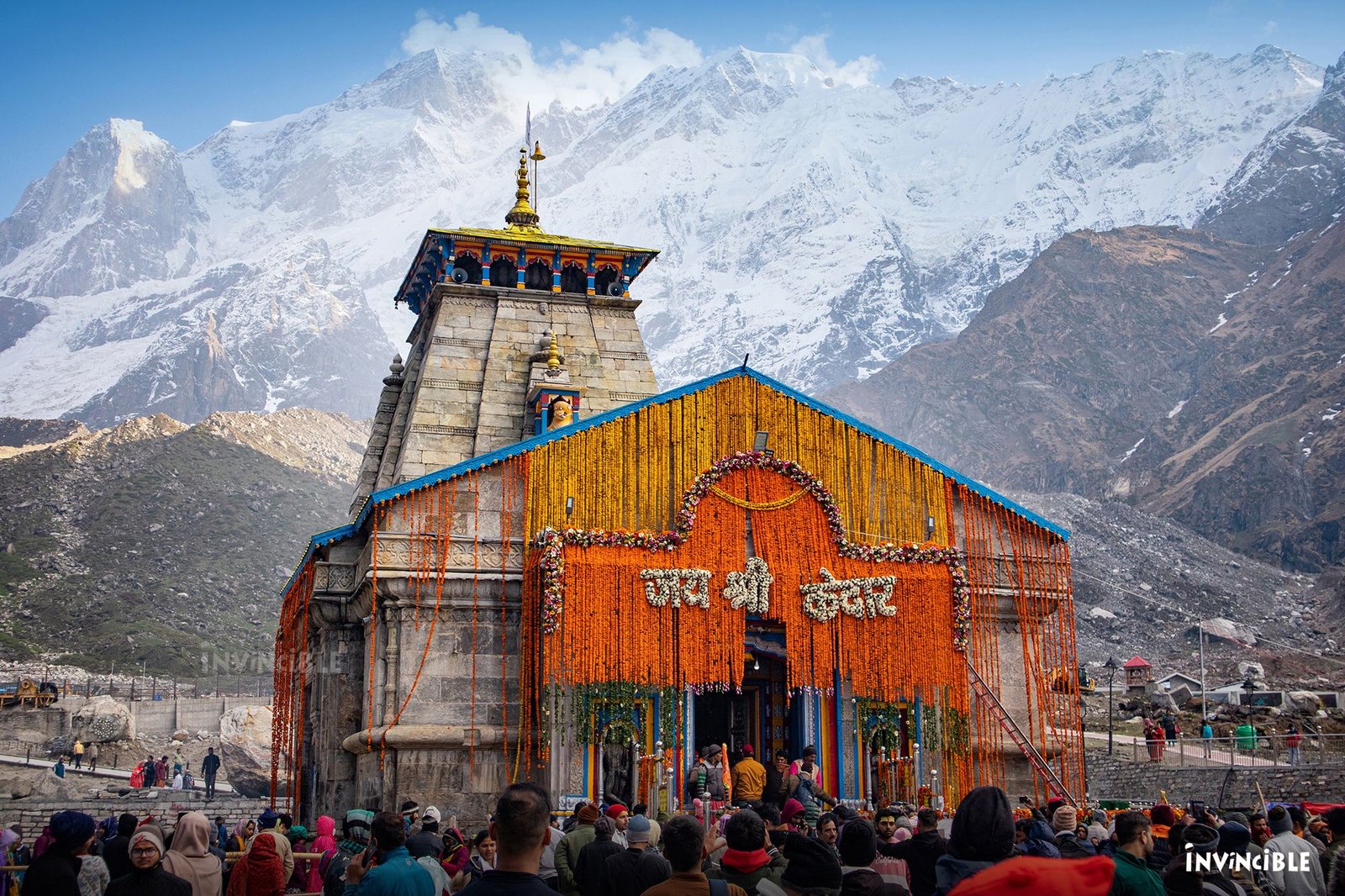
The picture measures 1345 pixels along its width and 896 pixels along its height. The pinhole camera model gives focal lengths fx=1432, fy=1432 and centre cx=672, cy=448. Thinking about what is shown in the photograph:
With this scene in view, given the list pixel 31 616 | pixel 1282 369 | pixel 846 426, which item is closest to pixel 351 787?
pixel 846 426

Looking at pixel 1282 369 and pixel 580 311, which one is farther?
pixel 1282 369

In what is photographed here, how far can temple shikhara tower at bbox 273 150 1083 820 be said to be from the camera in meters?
23.4

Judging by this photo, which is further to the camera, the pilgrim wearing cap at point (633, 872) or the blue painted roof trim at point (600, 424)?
the blue painted roof trim at point (600, 424)

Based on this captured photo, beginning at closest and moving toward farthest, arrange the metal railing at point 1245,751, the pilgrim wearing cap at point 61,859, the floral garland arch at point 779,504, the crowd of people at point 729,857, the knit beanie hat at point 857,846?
1. the crowd of people at point 729,857
2. the knit beanie hat at point 857,846
3. the pilgrim wearing cap at point 61,859
4. the floral garland arch at point 779,504
5. the metal railing at point 1245,751

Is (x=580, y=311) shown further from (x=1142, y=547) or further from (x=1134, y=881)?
(x=1142, y=547)

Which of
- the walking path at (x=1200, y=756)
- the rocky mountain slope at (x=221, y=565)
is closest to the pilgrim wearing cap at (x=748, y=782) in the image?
the walking path at (x=1200, y=756)

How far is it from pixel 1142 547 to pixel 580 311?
84.5 meters

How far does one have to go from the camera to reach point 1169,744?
4075 centimetres

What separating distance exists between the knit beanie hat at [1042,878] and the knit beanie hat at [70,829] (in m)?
6.96

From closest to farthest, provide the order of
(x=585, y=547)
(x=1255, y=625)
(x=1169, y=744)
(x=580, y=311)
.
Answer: (x=585, y=547), (x=580, y=311), (x=1169, y=744), (x=1255, y=625)

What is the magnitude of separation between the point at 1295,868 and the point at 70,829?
8853 mm

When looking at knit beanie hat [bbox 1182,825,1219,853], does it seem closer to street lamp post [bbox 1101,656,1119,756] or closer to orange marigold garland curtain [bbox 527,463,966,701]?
orange marigold garland curtain [bbox 527,463,966,701]

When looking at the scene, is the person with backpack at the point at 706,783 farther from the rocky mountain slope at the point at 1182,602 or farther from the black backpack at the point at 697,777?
→ the rocky mountain slope at the point at 1182,602

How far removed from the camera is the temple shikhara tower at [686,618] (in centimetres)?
2338
